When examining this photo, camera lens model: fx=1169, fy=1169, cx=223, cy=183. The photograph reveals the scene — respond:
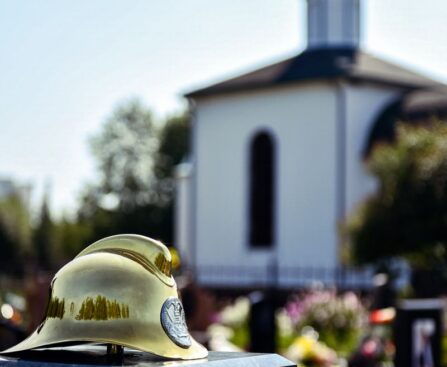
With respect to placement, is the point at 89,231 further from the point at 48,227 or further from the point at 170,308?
the point at 170,308

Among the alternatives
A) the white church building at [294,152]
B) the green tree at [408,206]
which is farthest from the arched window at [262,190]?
the green tree at [408,206]

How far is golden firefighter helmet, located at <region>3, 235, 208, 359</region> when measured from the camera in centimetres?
361

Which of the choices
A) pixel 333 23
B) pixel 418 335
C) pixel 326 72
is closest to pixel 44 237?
pixel 333 23

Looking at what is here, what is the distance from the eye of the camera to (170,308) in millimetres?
3730

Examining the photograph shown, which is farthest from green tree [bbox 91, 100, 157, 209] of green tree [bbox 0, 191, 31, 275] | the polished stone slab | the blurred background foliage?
the polished stone slab

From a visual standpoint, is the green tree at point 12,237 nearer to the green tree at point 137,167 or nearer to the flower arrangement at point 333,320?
the green tree at point 137,167

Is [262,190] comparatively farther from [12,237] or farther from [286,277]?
[12,237]

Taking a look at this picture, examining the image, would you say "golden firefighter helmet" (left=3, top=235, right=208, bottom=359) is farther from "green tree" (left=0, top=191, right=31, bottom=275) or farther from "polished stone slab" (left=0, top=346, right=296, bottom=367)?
"green tree" (left=0, top=191, right=31, bottom=275)

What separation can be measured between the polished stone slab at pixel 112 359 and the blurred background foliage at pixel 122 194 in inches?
1847

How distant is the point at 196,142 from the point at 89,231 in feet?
73.5

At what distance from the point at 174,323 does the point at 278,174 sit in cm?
2804

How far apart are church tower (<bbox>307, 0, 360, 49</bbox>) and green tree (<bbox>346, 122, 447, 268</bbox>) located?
13.0 metres

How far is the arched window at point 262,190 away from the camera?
3212 centimetres

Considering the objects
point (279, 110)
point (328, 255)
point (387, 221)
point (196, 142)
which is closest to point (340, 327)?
point (387, 221)
